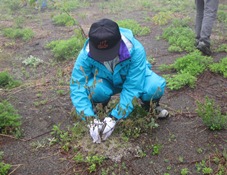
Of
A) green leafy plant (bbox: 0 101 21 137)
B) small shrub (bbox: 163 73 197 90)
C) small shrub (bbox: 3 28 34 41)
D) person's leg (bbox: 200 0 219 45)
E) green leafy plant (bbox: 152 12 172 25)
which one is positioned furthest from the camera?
green leafy plant (bbox: 152 12 172 25)

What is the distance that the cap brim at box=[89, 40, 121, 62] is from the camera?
2869mm

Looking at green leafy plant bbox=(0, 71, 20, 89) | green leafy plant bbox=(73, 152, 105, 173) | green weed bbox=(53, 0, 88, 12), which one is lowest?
green weed bbox=(53, 0, 88, 12)

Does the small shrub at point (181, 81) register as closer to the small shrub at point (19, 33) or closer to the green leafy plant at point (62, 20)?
the small shrub at point (19, 33)

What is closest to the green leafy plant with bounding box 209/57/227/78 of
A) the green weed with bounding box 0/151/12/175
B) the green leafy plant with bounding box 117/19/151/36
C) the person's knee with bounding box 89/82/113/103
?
the person's knee with bounding box 89/82/113/103

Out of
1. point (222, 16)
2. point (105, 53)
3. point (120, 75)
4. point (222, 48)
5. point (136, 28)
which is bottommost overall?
point (222, 16)

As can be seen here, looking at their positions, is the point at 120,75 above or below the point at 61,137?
above

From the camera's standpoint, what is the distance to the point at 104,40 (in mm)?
2768

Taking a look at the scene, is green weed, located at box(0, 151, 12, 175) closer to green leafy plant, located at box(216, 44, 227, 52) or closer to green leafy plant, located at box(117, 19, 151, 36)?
green leafy plant, located at box(216, 44, 227, 52)

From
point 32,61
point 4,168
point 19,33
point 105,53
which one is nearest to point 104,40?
point 105,53

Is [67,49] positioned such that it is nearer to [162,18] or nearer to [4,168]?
[162,18]

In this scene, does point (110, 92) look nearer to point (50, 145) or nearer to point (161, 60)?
point (50, 145)

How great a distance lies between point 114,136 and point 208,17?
3.05 m

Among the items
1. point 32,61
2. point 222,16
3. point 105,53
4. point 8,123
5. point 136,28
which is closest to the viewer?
point 105,53

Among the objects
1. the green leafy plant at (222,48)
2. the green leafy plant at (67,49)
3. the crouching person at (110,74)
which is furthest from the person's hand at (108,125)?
the green leafy plant at (222,48)
